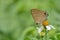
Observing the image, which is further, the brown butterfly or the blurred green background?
the blurred green background

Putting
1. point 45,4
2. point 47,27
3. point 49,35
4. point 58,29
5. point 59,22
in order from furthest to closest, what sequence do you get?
point 45,4, point 59,22, point 58,29, point 49,35, point 47,27

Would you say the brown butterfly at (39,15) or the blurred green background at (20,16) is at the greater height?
the brown butterfly at (39,15)

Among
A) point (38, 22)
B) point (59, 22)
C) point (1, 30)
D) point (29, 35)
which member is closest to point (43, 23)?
point (38, 22)

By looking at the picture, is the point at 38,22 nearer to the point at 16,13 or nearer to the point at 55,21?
the point at 55,21

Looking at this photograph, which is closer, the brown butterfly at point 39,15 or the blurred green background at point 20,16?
the brown butterfly at point 39,15

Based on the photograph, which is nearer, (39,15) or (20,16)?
(39,15)

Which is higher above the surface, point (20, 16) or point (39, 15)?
point (39, 15)

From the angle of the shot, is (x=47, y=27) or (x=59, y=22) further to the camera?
(x=59, y=22)

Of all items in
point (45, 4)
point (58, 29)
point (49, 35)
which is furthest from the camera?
point (45, 4)

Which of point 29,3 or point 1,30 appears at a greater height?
point 29,3

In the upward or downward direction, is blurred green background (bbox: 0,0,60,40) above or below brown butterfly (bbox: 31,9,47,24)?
below
